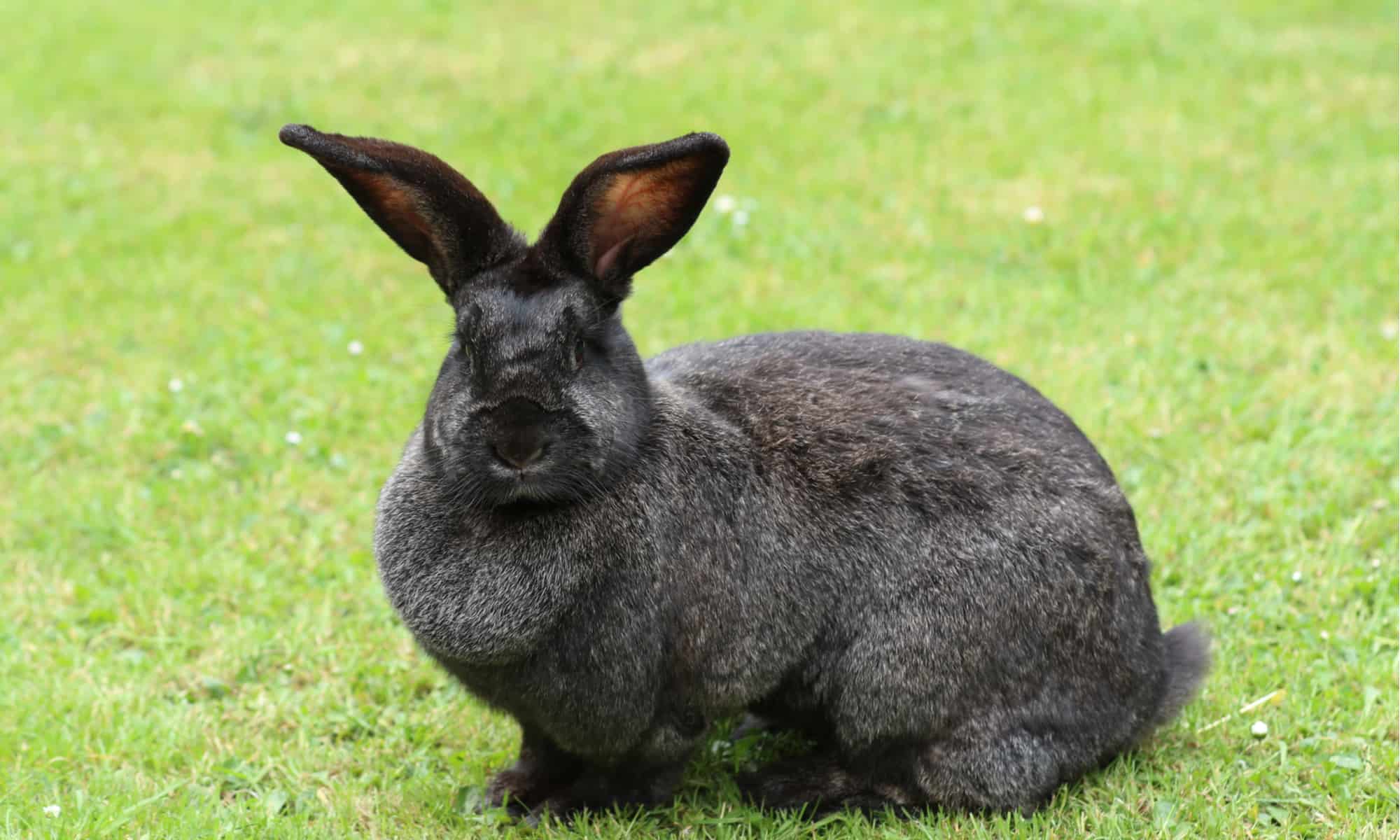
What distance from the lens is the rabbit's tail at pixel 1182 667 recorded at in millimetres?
4266

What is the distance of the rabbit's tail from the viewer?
4.27 meters

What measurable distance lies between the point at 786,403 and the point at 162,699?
2.24 m

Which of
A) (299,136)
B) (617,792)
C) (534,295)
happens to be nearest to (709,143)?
(534,295)

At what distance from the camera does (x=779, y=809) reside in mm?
4113

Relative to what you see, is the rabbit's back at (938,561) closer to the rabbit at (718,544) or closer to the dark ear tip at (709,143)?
the rabbit at (718,544)

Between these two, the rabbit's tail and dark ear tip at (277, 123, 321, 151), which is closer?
dark ear tip at (277, 123, 321, 151)

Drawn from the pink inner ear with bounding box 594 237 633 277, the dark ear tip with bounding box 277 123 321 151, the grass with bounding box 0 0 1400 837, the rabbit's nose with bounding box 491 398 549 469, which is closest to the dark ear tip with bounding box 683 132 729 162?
the pink inner ear with bounding box 594 237 633 277

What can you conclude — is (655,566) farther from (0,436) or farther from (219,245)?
(219,245)

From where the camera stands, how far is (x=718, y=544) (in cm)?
387

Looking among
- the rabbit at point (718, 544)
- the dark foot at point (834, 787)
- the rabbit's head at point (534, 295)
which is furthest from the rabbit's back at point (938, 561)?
the rabbit's head at point (534, 295)

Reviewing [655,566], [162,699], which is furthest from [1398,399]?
[162,699]

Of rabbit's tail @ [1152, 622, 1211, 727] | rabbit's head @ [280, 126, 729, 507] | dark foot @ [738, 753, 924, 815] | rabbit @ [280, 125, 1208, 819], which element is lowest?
rabbit's tail @ [1152, 622, 1211, 727]

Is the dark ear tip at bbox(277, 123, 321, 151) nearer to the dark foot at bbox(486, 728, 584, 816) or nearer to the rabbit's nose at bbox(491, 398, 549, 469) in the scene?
the rabbit's nose at bbox(491, 398, 549, 469)

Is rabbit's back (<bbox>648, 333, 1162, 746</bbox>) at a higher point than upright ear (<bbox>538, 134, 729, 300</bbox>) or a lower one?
lower
